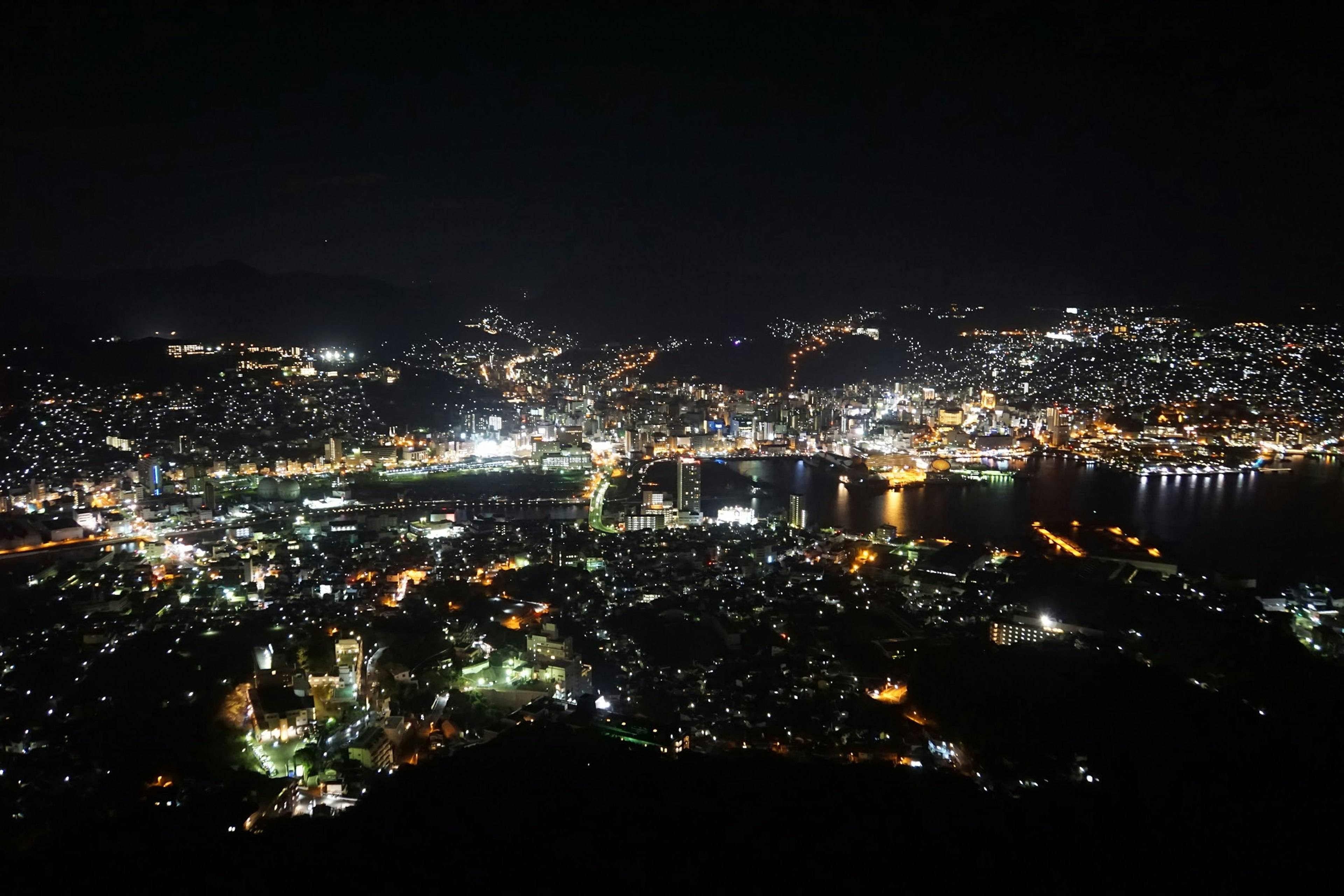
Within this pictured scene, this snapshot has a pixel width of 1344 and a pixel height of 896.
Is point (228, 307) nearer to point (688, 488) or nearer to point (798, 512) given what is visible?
point (688, 488)

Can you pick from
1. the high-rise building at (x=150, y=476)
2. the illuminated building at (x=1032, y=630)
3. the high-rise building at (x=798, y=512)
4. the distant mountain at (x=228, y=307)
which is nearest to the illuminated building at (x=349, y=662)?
the illuminated building at (x=1032, y=630)

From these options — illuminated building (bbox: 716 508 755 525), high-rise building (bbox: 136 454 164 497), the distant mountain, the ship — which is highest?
the distant mountain

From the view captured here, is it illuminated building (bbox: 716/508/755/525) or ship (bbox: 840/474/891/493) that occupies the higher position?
illuminated building (bbox: 716/508/755/525)

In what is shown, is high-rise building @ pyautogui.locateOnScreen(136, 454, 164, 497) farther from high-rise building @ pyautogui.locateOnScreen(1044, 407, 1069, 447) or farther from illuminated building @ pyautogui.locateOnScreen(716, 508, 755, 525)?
high-rise building @ pyautogui.locateOnScreen(1044, 407, 1069, 447)

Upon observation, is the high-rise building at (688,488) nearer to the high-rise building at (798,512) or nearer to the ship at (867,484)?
the high-rise building at (798,512)

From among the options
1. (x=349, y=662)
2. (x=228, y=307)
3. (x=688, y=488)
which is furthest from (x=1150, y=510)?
(x=228, y=307)

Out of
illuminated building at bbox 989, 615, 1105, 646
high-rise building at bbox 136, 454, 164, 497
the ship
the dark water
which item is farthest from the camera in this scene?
the ship

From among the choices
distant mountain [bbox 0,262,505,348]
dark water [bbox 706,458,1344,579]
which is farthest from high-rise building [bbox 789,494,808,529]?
distant mountain [bbox 0,262,505,348]
